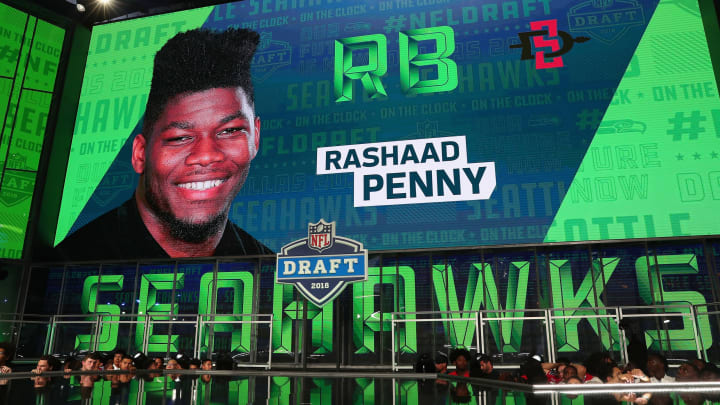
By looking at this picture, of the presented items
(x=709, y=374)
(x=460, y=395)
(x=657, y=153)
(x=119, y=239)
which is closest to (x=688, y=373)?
(x=709, y=374)

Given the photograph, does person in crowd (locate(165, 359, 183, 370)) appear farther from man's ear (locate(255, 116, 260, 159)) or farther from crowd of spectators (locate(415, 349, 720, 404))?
man's ear (locate(255, 116, 260, 159))

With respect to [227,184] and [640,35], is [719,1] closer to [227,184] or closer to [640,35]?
[640,35]

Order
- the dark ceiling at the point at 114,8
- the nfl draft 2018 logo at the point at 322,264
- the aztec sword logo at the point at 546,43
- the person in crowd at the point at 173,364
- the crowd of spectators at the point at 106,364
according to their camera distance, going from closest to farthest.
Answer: the crowd of spectators at the point at 106,364, the nfl draft 2018 logo at the point at 322,264, the person in crowd at the point at 173,364, the aztec sword logo at the point at 546,43, the dark ceiling at the point at 114,8

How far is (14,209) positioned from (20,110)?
2.95 metres

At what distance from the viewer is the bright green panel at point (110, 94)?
15.1 m

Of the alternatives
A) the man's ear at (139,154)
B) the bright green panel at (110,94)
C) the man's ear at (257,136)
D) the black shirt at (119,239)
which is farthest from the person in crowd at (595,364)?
the bright green panel at (110,94)

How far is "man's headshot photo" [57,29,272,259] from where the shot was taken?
13.8m

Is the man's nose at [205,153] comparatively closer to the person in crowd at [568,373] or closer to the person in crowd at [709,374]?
the person in crowd at [568,373]

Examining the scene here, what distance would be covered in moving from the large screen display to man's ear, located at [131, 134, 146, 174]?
55 millimetres

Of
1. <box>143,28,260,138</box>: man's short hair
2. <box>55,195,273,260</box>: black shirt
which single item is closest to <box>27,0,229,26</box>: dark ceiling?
<box>143,28,260,138</box>: man's short hair

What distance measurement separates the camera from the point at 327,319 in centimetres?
1251

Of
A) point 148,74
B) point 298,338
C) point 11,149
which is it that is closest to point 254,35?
point 148,74

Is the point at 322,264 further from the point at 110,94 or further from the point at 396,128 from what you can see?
the point at 110,94

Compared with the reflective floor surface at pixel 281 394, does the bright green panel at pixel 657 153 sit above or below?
above
